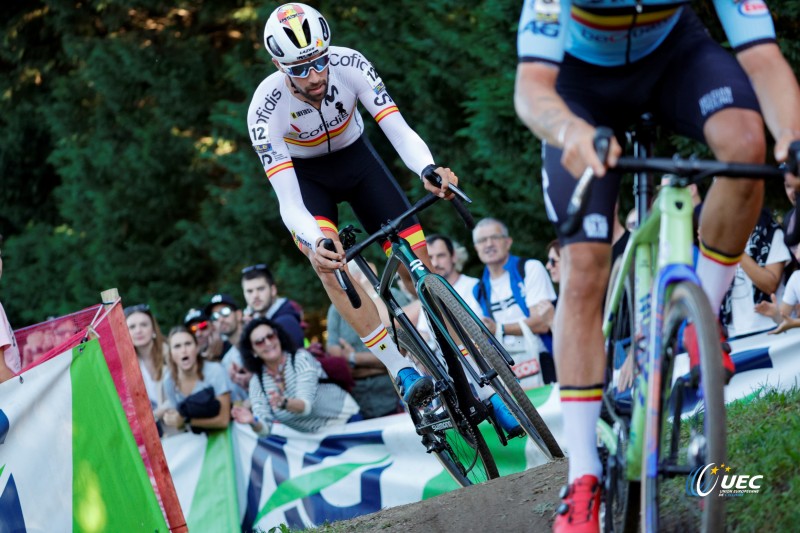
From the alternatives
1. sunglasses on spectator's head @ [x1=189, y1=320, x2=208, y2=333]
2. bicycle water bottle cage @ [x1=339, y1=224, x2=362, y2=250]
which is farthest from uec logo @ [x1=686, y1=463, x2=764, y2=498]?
sunglasses on spectator's head @ [x1=189, y1=320, x2=208, y2=333]

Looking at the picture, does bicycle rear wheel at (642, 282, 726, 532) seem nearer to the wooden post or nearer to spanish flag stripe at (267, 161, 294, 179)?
spanish flag stripe at (267, 161, 294, 179)

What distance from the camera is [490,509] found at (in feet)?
16.9

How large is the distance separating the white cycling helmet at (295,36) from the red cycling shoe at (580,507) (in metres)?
3.28

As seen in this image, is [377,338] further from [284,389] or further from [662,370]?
[662,370]

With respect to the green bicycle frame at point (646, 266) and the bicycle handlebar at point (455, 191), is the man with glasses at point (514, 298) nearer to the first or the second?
the bicycle handlebar at point (455, 191)

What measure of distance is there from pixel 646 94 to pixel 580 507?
4.93 feet

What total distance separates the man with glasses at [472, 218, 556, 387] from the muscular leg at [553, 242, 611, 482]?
4.39 meters

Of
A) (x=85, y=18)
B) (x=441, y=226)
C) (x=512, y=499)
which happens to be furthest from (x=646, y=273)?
(x=85, y=18)

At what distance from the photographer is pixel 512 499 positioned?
5.16 metres

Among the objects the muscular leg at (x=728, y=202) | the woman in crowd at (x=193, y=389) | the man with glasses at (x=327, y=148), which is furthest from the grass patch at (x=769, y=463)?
the woman in crowd at (x=193, y=389)

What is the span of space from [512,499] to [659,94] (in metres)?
2.14

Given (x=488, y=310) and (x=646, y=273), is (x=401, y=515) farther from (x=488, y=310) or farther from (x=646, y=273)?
(x=488, y=310)

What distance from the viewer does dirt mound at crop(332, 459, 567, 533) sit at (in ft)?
16.1

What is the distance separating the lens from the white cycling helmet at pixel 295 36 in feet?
20.1
